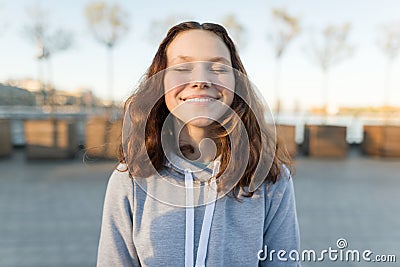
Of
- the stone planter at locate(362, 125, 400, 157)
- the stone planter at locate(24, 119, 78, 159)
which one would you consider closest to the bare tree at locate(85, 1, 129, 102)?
the stone planter at locate(24, 119, 78, 159)

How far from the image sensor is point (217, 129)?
0.77 meters

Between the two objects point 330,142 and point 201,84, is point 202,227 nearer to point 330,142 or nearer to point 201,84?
point 201,84

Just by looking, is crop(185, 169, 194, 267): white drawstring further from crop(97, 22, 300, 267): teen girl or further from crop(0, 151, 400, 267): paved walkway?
crop(0, 151, 400, 267): paved walkway

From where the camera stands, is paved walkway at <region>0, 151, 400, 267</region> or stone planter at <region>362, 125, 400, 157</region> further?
stone planter at <region>362, 125, 400, 157</region>

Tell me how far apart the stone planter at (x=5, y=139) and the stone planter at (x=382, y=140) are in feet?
22.4

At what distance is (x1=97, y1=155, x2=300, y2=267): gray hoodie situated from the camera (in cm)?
76

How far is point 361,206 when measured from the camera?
371 centimetres

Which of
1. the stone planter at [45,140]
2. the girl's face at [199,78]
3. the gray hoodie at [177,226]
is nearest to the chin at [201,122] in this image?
the girl's face at [199,78]

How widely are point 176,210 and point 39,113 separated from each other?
8.20 meters

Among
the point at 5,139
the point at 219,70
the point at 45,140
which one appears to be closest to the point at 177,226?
the point at 219,70

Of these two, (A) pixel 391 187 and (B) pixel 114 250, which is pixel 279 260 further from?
(A) pixel 391 187

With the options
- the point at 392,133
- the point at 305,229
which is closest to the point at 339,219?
the point at 305,229

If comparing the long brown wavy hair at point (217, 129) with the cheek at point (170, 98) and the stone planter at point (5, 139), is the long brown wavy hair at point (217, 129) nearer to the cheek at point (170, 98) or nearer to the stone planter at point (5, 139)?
the cheek at point (170, 98)

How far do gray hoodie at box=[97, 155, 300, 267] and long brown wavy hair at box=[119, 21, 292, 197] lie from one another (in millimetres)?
31
